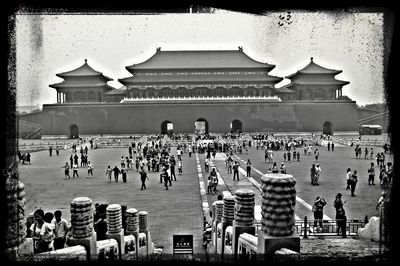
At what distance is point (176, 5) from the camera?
8.62 ft

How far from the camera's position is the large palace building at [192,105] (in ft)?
144

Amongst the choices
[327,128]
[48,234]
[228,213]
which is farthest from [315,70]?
[48,234]

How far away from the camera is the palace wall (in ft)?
144

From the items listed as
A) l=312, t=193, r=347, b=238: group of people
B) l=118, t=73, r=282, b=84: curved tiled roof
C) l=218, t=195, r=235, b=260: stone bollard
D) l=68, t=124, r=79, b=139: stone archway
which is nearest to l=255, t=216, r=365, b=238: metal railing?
l=312, t=193, r=347, b=238: group of people

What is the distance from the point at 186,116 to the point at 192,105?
1519 millimetres

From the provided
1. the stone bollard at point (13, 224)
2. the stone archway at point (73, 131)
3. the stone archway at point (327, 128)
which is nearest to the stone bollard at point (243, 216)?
the stone bollard at point (13, 224)

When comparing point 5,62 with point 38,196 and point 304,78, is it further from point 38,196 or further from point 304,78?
point 304,78

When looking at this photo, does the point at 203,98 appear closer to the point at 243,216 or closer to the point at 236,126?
the point at 236,126

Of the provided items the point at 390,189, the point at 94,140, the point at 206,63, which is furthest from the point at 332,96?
the point at 390,189

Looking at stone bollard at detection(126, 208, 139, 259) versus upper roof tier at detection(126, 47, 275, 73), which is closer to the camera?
stone bollard at detection(126, 208, 139, 259)

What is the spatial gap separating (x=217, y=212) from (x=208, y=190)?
5361 millimetres

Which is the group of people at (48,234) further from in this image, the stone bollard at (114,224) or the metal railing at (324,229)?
the metal railing at (324,229)

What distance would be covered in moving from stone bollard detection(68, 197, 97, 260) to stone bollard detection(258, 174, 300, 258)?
7.35 ft

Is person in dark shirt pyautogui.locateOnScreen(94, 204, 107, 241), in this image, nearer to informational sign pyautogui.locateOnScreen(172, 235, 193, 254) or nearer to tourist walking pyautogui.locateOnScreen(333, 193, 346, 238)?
informational sign pyautogui.locateOnScreen(172, 235, 193, 254)
